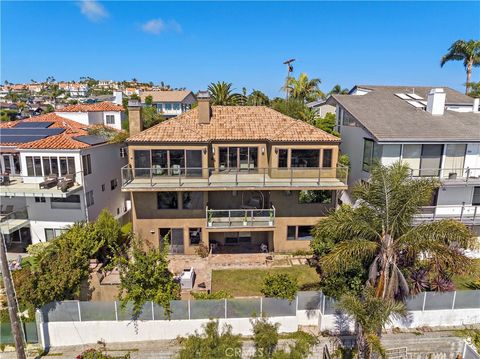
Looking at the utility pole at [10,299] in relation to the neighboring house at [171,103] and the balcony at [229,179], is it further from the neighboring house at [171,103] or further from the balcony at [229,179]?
the neighboring house at [171,103]

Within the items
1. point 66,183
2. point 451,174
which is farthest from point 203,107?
point 451,174

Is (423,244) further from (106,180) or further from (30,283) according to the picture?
(106,180)

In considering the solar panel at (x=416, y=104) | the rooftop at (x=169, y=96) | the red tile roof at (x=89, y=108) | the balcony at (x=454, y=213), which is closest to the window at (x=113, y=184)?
the red tile roof at (x=89, y=108)

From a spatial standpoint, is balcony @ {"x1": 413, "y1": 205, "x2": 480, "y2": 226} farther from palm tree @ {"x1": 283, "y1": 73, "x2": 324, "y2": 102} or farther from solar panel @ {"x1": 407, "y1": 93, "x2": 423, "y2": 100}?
palm tree @ {"x1": 283, "y1": 73, "x2": 324, "y2": 102}

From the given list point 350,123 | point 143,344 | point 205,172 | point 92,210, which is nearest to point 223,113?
point 205,172

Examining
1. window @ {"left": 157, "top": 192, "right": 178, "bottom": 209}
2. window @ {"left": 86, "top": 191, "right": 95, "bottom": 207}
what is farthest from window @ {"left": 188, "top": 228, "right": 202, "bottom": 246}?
window @ {"left": 86, "top": 191, "right": 95, "bottom": 207}

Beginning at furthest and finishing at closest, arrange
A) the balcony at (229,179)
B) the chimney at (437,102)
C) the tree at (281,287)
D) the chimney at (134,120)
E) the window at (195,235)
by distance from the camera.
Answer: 1. the chimney at (437,102)
2. the chimney at (134,120)
3. the window at (195,235)
4. the balcony at (229,179)
5. the tree at (281,287)

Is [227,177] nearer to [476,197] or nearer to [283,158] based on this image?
[283,158]

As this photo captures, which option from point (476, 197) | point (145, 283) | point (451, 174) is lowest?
point (145, 283)
